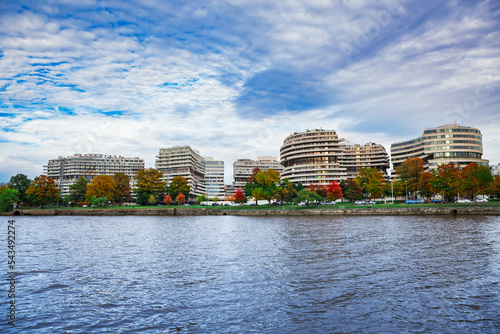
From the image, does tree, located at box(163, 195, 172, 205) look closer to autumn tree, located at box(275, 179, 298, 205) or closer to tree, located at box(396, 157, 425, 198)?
autumn tree, located at box(275, 179, 298, 205)

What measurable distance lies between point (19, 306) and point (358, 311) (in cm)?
1649

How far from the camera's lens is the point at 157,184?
6909 inches

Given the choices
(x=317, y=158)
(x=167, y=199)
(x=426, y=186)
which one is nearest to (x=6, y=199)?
(x=167, y=199)

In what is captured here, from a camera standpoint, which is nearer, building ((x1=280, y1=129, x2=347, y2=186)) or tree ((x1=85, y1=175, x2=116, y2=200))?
tree ((x1=85, y1=175, x2=116, y2=200))

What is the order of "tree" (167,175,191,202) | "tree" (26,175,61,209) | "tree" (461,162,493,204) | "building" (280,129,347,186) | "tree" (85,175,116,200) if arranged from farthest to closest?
"building" (280,129,347,186) → "tree" (167,175,191,202) → "tree" (85,175,116,200) → "tree" (26,175,61,209) → "tree" (461,162,493,204)

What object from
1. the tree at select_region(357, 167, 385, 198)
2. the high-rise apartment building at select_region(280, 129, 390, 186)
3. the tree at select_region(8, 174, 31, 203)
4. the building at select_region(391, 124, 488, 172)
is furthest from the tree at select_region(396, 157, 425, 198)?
the tree at select_region(8, 174, 31, 203)

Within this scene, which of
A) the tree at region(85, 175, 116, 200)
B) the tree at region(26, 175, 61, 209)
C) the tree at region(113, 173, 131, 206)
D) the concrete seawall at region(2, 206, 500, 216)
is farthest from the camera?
the tree at region(113, 173, 131, 206)

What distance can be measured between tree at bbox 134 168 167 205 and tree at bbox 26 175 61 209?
3655cm

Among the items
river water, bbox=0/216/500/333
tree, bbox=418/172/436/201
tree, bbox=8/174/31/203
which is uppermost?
tree, bbox=8/174/31/203

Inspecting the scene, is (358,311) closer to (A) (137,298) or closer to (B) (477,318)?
(B) (477,318)

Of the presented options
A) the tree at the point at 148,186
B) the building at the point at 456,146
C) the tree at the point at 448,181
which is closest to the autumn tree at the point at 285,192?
the tree at the point at 448,181

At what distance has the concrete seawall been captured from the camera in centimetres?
9875

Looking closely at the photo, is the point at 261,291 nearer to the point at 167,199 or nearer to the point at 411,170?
the point at 411,170

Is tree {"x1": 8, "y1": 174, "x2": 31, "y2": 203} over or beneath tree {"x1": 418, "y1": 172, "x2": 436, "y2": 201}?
over
